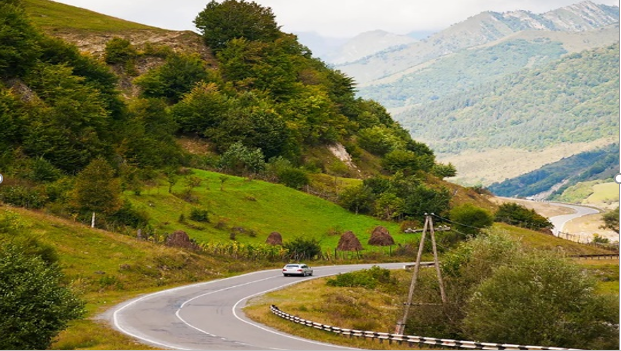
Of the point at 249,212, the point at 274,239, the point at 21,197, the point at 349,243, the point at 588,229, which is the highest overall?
the point at 21,197

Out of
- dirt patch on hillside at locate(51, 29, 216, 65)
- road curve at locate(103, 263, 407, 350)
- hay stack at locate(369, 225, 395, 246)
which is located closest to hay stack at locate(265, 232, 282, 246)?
hay stack at locate(369, 225, 395, 246)

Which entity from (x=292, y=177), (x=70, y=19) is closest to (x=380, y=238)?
(x=292, y=177)

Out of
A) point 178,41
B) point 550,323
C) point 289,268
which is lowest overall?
point 289,268

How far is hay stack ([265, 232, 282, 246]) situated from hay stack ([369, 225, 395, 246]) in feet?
45.6

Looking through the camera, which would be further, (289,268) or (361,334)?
(289,268)

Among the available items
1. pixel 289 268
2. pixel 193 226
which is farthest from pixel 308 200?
pixel 289 268

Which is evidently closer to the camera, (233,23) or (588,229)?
(233,23)

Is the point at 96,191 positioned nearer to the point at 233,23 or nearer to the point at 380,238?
the point at 380,238

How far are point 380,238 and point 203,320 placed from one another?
49897mm

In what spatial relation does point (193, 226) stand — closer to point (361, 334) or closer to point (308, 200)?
point (308, 200)

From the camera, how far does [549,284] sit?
39.4m

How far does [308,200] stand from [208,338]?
2602 inches

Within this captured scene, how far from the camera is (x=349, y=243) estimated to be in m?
84.1

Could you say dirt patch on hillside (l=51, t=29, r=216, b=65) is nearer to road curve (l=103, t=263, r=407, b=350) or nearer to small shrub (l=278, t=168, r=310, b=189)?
small shrub (l=278, t=168, r=310, b=189)
